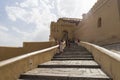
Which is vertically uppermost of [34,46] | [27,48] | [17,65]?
[34,46]

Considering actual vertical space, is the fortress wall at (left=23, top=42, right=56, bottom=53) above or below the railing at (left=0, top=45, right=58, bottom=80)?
above

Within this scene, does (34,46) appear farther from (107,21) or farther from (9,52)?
(107,21)

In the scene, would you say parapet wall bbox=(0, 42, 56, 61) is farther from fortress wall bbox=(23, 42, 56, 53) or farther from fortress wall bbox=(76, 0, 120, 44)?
fortress wall bbox=(76, 0, 120, 44)

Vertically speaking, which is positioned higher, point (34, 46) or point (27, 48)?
point (34, 46)

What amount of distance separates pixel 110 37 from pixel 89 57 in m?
3.63

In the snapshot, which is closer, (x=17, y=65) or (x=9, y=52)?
(x=17, y=65)

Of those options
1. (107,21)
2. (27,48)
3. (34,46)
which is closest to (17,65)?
(34,46)

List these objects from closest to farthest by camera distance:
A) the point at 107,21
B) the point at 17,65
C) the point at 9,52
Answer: the point at 17,65 < the point at 107,21 < the point at 9,52

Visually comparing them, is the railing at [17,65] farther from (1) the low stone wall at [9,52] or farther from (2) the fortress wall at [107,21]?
(1) the low stone wall at [9,52]

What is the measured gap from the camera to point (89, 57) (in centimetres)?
1103

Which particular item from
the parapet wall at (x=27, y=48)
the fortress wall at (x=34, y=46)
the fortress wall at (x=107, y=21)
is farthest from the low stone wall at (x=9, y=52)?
the fortress wall at (x=107, y=21)

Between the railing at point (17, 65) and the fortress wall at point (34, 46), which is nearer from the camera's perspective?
the railing at point (17, 65)

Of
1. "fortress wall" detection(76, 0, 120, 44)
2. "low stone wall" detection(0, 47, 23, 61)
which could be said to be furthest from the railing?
"low stone wall" detection(0, 47, 23, 61)

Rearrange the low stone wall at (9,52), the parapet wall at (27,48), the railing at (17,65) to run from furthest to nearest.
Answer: the parapet wall at (27,48), the low stone wall at (9,52), the railing at (17,65)
